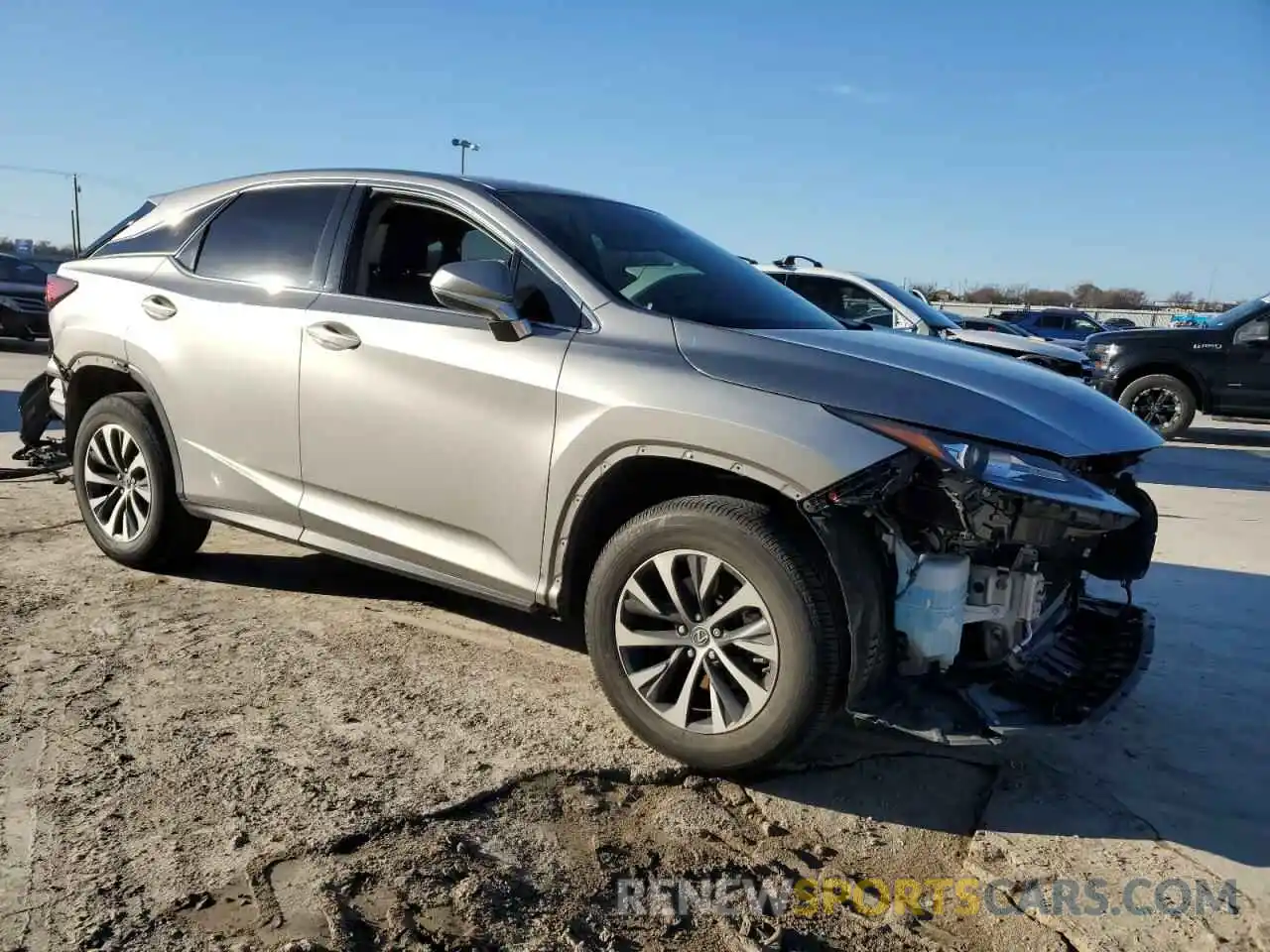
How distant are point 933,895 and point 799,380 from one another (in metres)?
1.42

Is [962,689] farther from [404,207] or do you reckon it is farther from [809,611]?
[404,207]

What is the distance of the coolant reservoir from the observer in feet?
9.03

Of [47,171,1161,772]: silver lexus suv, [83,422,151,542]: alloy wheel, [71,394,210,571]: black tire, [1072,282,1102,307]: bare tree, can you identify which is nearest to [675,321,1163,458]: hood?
[47,171,1161,772]: silver lexus suv

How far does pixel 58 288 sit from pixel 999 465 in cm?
450

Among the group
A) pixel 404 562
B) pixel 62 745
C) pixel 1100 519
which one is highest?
pixel 1100 519

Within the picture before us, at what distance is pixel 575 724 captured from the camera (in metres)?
3.32

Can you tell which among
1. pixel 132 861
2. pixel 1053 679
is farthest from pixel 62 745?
pixel 1053 679

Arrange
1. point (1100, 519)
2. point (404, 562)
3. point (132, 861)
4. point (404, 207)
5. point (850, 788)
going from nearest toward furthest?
point (132, 861), point (1100, 519), point (850, 788), point (404, 562), point (404, 207)

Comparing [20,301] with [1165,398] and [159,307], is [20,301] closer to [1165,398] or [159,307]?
[159,307]

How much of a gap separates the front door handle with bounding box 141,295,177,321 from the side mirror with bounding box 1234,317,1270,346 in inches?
481

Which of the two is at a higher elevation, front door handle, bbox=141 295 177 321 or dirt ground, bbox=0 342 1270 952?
front door handle, bbox=141 295 177 321

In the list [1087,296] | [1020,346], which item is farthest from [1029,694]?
[1087,296]

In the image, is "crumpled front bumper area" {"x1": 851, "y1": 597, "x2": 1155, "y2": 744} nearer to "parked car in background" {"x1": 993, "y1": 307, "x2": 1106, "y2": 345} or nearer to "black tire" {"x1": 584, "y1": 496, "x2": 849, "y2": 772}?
"black tire" {"x1": 584, "y1": 496, "x2": 849, "y2": 772}

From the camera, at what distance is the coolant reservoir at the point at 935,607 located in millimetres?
2752
